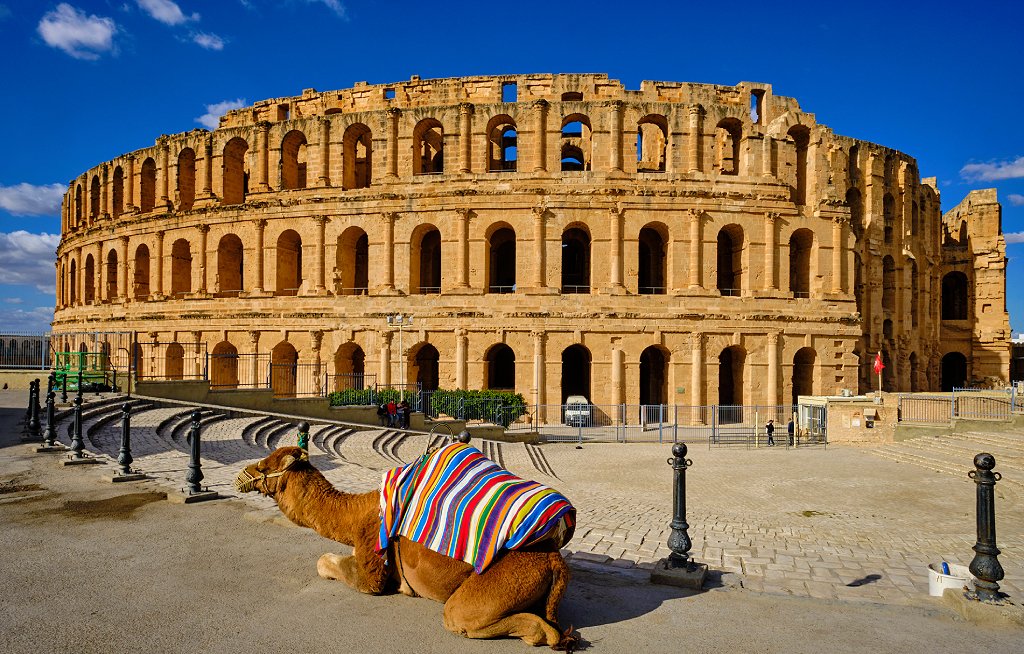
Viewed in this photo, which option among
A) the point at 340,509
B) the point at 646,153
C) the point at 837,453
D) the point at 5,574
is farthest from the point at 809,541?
the point at 646,153

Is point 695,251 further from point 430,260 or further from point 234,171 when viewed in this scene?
point 234,171

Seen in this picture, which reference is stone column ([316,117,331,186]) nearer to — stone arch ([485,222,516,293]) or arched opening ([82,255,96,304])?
stone arch ([485,222,516,293])

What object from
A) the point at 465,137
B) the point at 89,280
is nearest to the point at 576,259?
the point at 465,137

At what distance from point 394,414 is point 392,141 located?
1478cm

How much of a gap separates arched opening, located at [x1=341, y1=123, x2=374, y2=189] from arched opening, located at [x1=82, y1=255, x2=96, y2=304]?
68.7ft

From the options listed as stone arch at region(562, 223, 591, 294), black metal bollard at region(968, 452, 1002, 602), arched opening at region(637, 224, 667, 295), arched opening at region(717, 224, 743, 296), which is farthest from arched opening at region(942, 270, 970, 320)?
black metal bollard at region(968, 452, 1002, 602)

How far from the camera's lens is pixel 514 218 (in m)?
27.3

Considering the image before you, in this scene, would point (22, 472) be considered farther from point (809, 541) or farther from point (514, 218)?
point (514, 218)

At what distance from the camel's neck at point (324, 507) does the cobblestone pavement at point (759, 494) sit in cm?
287

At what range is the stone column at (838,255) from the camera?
93.2ft

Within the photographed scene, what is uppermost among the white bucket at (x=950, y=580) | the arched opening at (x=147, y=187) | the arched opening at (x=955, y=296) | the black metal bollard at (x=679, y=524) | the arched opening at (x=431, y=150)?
the arched opening at (x=431, y=150)

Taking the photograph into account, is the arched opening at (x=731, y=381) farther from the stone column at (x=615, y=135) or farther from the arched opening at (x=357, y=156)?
the arched opening at (x=357, y=156)

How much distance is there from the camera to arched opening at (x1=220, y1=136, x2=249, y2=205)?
1228 inches

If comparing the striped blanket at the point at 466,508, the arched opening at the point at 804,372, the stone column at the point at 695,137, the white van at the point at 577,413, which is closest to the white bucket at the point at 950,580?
the striped blanket at the point at 466,508
